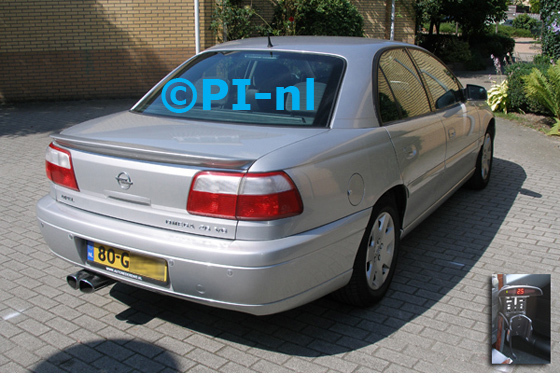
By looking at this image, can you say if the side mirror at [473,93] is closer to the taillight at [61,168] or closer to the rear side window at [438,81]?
the rear side window at [438,81]

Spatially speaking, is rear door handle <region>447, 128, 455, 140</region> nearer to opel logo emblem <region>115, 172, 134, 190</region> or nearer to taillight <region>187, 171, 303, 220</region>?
taillight <region>187, 171, 303, 220</region>

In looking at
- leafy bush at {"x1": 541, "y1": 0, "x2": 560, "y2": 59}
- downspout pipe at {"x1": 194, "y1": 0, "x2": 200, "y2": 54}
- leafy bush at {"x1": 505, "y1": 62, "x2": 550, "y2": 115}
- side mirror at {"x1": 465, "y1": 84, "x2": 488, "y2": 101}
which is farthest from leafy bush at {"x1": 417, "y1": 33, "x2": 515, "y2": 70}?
side mirror at {"x1": 465, "y1": 84, "x2": 488, "y2": 101}

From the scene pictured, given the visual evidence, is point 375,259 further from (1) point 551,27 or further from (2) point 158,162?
(1) point 551,27

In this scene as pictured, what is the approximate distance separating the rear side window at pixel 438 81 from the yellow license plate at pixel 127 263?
286cm

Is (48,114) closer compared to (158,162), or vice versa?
(158,162)

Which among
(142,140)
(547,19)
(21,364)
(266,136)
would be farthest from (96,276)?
(547,19)

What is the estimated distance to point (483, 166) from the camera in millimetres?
6531

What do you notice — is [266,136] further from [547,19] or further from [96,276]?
[547,19]

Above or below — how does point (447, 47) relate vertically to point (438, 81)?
below

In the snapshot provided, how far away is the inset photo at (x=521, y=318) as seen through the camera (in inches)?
121

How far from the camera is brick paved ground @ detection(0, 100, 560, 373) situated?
3.23 m

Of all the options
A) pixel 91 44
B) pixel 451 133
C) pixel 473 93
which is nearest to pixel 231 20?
pixel 91 44

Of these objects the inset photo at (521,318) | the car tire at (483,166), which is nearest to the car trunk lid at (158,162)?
the inset photo at (521,318)

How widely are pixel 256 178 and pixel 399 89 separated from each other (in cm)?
188
